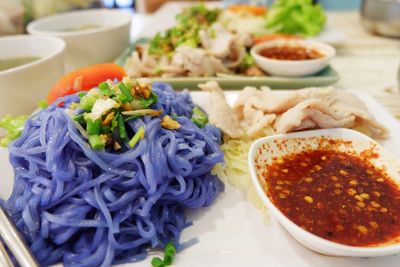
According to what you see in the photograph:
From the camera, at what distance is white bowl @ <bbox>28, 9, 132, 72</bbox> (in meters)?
3.24

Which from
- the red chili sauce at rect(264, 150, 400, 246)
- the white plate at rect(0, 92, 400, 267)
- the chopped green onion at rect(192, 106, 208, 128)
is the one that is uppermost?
the chopped green onion at rect(192, 106, 208, 128)

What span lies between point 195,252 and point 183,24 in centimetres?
310

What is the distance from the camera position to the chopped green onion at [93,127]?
151 cm

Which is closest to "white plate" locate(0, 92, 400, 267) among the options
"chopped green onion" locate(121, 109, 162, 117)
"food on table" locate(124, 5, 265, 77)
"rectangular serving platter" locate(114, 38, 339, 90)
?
"chopped green onion" locate(121, 109, 162, 117)

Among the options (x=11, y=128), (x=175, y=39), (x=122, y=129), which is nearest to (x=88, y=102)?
(x=122, y=129)

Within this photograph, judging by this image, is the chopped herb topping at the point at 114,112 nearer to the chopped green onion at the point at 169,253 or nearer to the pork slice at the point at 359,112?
the chopped green onion at the point at 169,253

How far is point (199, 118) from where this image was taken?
210cm

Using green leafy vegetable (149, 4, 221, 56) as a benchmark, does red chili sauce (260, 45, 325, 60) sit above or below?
below

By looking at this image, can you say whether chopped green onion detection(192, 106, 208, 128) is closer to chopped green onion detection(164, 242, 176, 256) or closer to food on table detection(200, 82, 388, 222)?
food on table detection(200, 82, 388, 222)

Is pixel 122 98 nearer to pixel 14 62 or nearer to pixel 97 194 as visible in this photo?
pixel 97 194

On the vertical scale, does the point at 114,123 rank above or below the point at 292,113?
above

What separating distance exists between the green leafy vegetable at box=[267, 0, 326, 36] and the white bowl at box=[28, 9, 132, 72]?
6.44 feet

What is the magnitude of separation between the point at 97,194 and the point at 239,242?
663 mm

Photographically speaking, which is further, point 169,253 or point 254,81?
point 254,81
